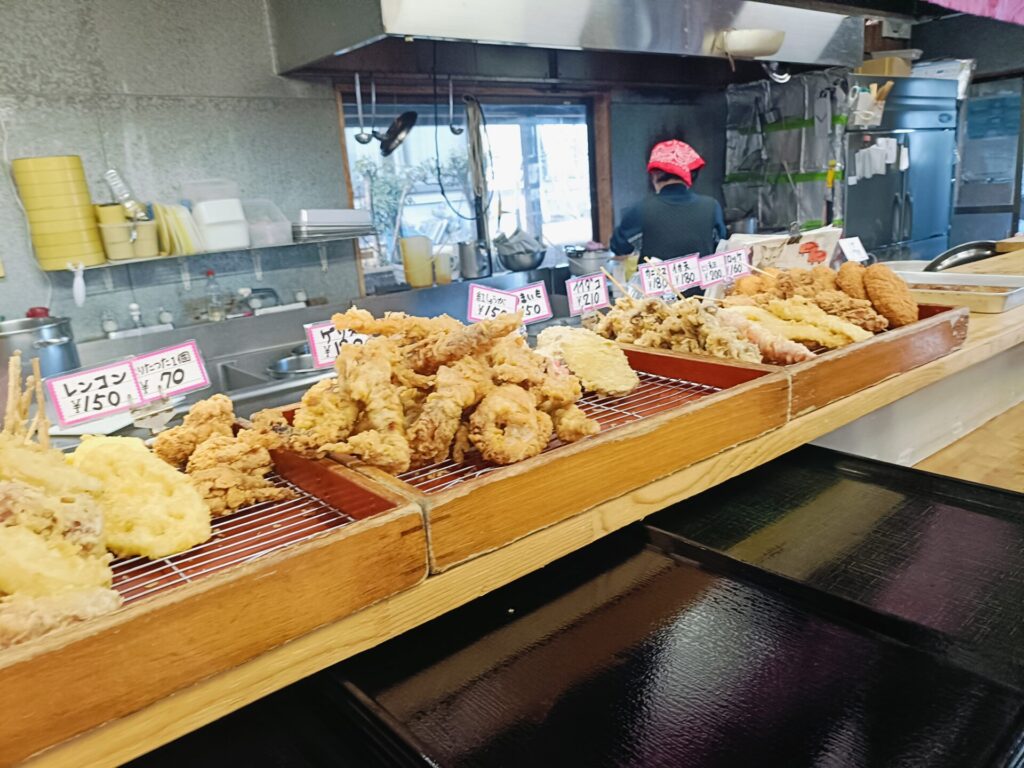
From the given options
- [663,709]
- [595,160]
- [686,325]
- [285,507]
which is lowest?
[663,709]

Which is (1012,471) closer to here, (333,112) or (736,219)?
(333,112)

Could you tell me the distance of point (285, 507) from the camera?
124cm

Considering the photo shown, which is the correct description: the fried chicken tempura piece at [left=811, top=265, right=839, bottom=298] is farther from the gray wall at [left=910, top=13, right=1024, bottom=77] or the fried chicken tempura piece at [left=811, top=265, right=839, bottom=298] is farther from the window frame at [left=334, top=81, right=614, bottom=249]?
the gray wall at [left=910, top=13, right=1024, bottom=77]

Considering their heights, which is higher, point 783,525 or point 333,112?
point 333,112

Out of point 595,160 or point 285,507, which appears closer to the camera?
point 285,507

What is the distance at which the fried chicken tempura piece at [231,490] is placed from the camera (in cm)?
120

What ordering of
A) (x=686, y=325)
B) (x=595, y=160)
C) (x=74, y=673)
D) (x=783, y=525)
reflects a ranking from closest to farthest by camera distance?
1. (x=74, y=673)
2. (x=783, y=525)
3. (x=686, y=325)
4. (x=595, y=160)

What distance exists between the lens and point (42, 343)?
12.4ft

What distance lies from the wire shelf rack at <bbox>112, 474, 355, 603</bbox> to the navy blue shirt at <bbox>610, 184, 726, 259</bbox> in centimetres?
462

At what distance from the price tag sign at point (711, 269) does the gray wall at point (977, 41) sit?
8215mm

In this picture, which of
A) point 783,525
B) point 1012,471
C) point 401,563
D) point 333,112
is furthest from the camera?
point 333,112

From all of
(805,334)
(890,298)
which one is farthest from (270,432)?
(890,298)

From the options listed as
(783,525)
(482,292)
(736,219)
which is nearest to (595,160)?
(736,219)

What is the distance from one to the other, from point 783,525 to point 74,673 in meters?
1.29
